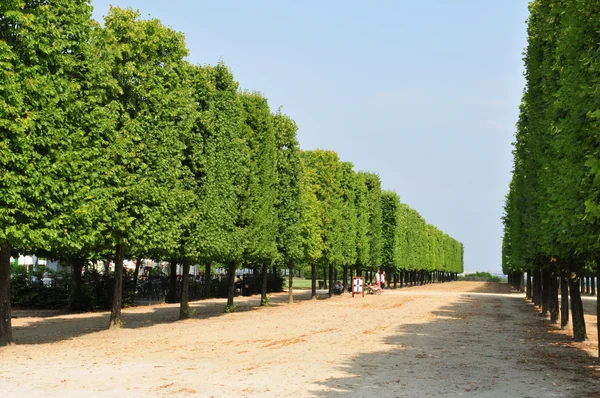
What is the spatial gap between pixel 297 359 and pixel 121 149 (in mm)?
9912

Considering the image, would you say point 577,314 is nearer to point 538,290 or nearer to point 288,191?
point 538,290

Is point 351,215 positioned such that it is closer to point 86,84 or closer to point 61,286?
point 61,286

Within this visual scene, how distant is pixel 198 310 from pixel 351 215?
78.6 feet

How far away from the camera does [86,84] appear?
2055cm

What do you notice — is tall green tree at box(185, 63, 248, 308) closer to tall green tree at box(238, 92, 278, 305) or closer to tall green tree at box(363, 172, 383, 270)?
tall green tree at box(238, 92, 278, 305)

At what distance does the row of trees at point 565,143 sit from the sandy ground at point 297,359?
2778mm

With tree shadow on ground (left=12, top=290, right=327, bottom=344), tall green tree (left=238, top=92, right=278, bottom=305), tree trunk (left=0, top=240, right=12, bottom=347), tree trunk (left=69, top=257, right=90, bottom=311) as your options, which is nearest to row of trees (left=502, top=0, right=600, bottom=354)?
tall green tree (left=238, top=92, right=278, bottom=305)

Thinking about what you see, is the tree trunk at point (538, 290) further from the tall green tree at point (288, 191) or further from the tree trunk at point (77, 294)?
the tree trunk at point (77, 294)

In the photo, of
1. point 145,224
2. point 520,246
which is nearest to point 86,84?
point 145,224

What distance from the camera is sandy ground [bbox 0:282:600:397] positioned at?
12.8m

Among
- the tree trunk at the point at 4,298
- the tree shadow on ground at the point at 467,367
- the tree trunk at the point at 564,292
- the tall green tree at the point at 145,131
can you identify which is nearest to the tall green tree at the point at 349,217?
the tree trunk at the point at 564,292

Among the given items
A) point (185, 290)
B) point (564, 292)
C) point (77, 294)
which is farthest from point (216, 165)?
point (564, 292)

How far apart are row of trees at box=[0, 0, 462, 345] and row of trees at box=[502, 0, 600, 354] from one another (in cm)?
1310

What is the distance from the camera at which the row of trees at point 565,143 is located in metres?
12.9
